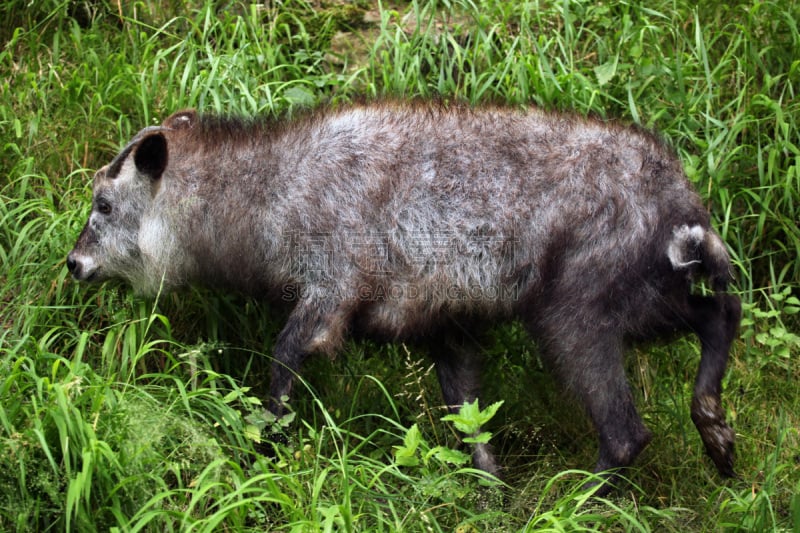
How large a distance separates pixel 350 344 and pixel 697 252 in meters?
1.87

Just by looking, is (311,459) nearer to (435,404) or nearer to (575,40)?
(435,404)

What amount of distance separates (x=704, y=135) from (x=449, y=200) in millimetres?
2193

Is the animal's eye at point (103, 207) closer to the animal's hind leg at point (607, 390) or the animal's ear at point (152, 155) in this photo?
the animal's ear at point (152, 155)

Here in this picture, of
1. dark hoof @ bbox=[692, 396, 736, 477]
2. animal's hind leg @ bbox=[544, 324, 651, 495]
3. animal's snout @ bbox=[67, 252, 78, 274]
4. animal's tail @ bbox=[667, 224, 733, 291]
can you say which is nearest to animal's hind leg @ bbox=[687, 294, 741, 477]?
dark hoof @ bbox=[692, 396, 736, 477]

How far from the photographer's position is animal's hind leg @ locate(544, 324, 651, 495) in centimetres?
459

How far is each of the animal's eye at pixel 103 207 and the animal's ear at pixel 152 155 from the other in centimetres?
27

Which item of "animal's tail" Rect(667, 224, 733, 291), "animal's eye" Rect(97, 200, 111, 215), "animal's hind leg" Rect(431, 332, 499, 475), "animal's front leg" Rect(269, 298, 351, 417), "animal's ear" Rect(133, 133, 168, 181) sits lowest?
"animal's hind leg" Rect(431, 332, 499, 475)

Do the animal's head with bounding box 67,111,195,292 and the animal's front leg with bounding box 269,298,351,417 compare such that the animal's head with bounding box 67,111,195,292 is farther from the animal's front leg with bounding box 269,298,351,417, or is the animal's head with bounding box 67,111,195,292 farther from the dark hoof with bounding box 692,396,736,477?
the dark hoof with bounding box 692,396,736,477

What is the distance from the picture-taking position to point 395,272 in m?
4.88

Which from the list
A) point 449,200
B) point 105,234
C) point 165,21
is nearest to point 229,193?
point 105,234

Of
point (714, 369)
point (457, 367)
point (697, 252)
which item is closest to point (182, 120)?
point (457, 367)

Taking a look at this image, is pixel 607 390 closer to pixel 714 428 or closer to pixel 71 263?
pixel 714 428

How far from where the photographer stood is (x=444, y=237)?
4.83 meters

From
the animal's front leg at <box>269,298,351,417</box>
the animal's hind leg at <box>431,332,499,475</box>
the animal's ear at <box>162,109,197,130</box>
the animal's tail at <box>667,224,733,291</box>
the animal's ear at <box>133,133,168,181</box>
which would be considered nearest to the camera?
the animal's tail at <box>667,224,733,291</box>
